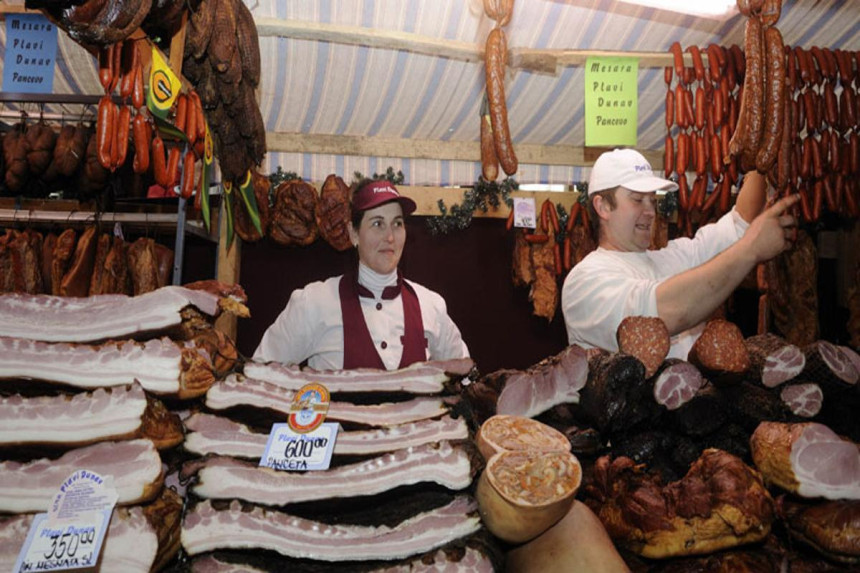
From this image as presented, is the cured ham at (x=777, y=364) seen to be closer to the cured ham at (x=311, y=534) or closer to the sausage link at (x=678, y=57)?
the cured ham at (x=311, y=534)

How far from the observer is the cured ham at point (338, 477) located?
5.33 feet

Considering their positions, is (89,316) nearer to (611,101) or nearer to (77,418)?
(77,418)

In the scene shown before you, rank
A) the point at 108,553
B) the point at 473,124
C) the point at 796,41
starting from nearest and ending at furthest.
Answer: the point at 108,553, the point at 796,41, the point at 473,124

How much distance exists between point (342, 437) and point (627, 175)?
256 centimetres

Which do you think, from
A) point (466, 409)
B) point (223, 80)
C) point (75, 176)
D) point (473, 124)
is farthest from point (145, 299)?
point (473, 124)

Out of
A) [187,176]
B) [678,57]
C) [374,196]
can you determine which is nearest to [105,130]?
[187,176]

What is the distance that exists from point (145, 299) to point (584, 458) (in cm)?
156

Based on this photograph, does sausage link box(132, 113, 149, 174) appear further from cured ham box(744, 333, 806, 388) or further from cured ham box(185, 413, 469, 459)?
cured ham box(744, 333, 806, 388)

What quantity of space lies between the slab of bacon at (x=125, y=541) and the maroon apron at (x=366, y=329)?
2446 mm

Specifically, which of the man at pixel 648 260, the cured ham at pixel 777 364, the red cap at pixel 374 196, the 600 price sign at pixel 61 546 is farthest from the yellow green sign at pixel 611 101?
the 600 price sign at pixel 61 546

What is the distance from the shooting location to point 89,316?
6.24 ft

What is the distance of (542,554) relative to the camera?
5.25ft

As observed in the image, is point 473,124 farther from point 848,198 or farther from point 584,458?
point 584,458

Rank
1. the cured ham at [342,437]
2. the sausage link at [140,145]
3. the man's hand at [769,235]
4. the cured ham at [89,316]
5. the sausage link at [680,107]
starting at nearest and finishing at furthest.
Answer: the cured ham at [342,437], the cured ham at [89,316], the man's hand at [769,235], the sausage link at [140,145], the sausage link at [680,107]
